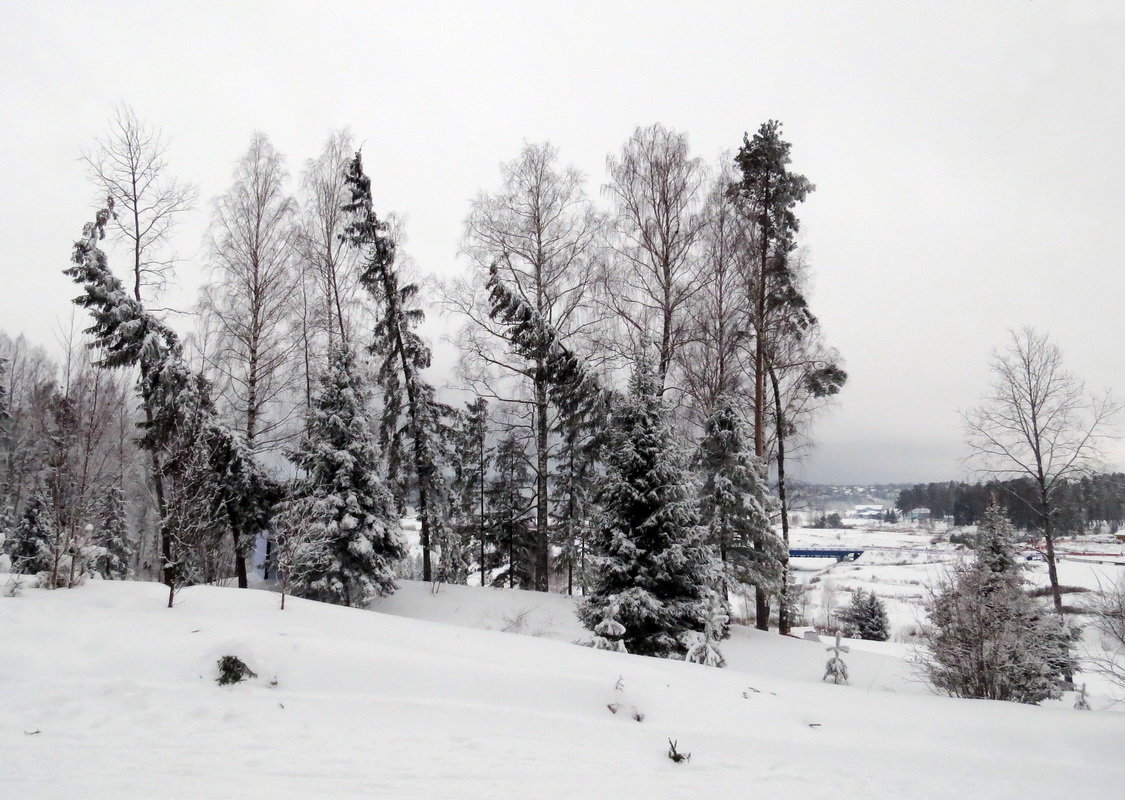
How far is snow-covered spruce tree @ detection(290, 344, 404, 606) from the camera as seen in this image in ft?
40.2

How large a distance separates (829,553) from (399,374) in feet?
206

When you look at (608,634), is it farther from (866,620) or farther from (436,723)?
(866,620)

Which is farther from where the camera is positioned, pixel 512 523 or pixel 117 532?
pixel 117 532

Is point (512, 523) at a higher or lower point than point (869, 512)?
higher

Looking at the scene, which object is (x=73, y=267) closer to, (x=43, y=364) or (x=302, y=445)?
(x=302, y=445)

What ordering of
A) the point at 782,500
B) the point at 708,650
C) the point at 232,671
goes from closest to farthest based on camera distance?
the point at 232,671
the point at 708,650
the point at 782,500

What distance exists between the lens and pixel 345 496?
42.0ft

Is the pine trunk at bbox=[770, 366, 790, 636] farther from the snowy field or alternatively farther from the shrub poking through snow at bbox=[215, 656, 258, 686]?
the shrub poking through snow at bbox=[215, 656, 258, 686]

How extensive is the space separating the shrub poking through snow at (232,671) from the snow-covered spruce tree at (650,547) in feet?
19.0

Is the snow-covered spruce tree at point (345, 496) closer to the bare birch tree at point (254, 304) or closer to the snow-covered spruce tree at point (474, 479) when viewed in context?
the bare birch tree at point (254, 304)

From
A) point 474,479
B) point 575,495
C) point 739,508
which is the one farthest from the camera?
point 474,479

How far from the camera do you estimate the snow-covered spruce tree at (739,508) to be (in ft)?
42.5

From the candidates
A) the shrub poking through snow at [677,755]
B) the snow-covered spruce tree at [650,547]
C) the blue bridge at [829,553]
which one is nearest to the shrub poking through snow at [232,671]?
the shrub poking through snow at [677,755]

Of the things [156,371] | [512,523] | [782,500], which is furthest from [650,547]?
[512,523]
